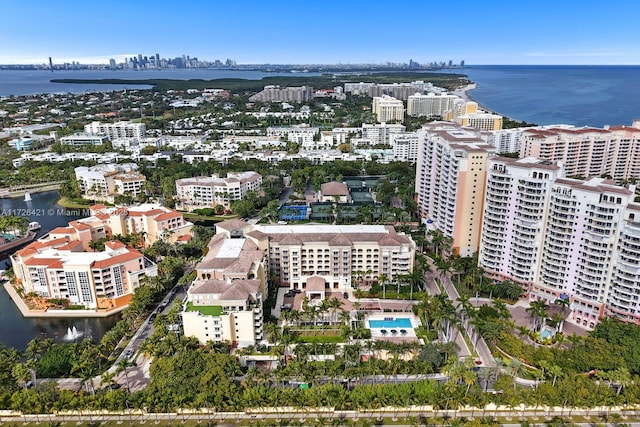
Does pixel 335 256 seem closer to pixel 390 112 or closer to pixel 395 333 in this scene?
pixel 395 333

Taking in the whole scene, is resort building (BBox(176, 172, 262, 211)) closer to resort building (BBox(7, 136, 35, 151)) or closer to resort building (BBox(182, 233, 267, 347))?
resort building (BBox(182, 233, 267, 347))

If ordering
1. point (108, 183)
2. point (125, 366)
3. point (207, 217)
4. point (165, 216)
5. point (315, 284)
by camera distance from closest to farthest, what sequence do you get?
point (125, 366)
point (315, 284)
point (165, 216)
point (207, 217)
point (108, 183)

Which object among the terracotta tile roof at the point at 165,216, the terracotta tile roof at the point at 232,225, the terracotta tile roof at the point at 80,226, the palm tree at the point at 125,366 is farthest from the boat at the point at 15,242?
the palm tree at the point at 125,366

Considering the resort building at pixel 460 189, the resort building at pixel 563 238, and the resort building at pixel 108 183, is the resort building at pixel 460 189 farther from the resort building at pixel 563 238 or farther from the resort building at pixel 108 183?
the resort building at pixel 108 183

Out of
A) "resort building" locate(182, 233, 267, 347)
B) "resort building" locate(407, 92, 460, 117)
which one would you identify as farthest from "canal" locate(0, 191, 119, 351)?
"resort building" locate(407, 92, 460, 117)

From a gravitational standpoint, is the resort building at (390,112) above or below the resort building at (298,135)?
above

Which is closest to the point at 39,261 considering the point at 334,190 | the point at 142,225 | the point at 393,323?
the point at 142,225
